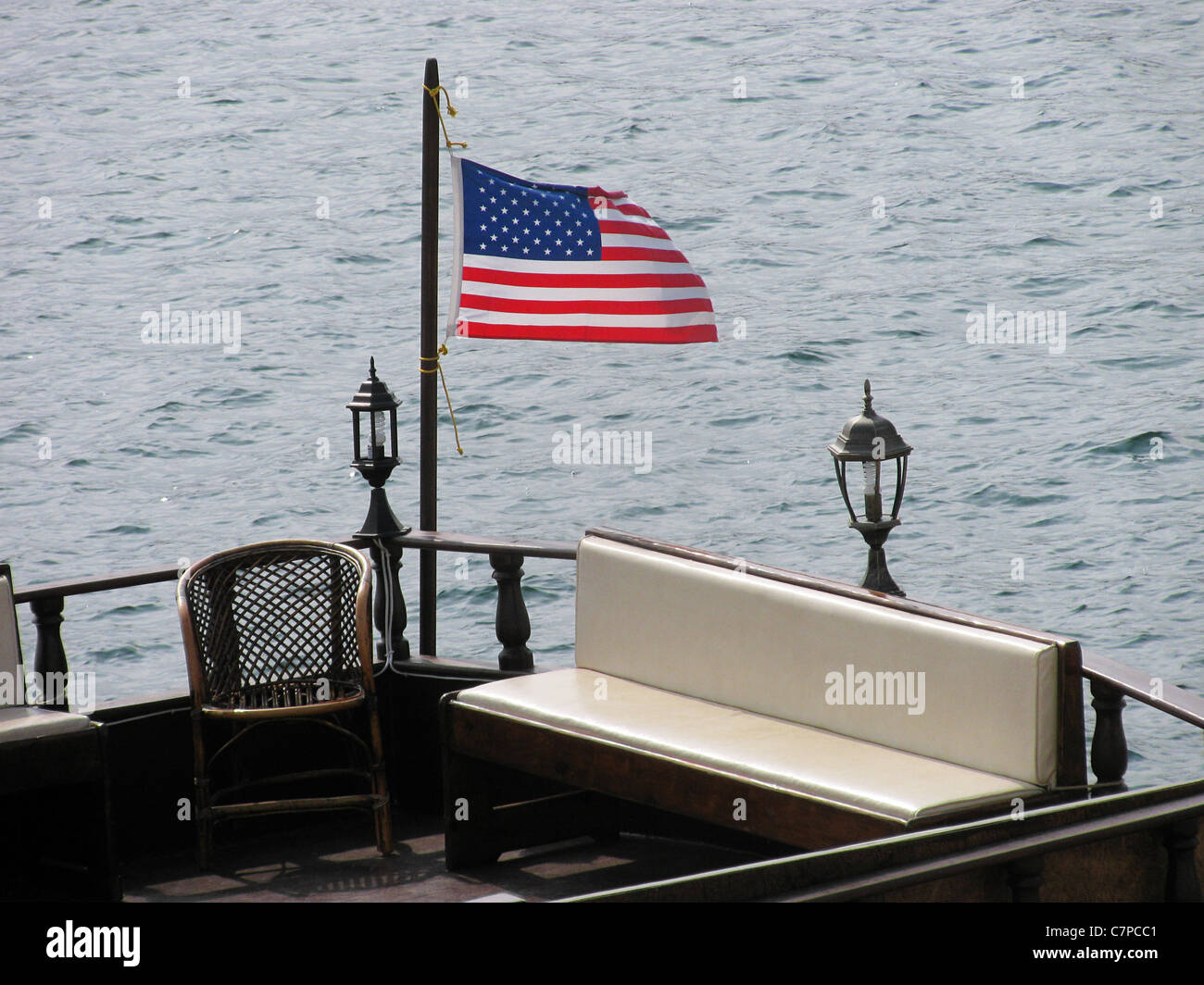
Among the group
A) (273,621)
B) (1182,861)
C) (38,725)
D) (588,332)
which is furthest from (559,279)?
(1182,861)

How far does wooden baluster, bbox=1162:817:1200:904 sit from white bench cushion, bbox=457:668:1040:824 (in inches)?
19.2

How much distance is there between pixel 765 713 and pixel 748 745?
309 millimetres

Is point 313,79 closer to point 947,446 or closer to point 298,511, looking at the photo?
point 298,511

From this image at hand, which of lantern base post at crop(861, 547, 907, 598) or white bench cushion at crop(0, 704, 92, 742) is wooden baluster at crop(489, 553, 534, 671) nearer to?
lantern base post at crop(861, 547, 907, 598)

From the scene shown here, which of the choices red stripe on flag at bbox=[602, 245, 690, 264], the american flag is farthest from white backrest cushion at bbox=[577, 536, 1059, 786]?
red stripe on flag at bbox=[602, 245, 690, 264]

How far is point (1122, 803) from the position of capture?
3.10m

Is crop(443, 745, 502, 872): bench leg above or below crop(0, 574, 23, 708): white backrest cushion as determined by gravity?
below

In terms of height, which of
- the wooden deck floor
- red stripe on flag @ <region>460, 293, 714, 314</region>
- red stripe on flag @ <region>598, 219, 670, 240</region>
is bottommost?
the wooden deck floor

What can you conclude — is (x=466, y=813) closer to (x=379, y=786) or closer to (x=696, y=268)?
(x=379, y=786)

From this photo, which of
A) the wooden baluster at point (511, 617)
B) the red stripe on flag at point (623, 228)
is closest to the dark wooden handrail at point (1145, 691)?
the wooden baluster at point (511, 617)

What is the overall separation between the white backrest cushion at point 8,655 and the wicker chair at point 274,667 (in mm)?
462

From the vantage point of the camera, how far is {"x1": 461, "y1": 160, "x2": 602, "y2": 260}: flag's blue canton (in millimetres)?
5676

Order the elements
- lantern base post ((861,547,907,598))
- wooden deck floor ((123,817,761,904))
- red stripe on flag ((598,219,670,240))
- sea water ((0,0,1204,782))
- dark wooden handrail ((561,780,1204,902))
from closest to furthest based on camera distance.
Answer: dark wooden handrail ((561,780,1204,902)), wooden deck floor ((123,817,761,904)), lantern base post ((861,547,907,598)), red stripe on flag ((598,219,670,240)), sea water ((0,0,1204,782))

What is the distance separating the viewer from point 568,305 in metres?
5.76
